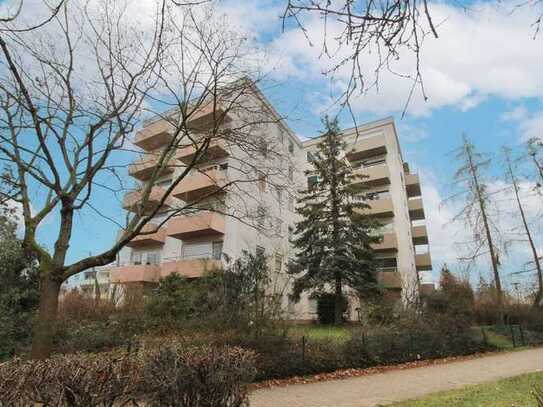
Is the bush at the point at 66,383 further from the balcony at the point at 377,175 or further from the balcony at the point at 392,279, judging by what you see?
the balcony at the point at 377,175

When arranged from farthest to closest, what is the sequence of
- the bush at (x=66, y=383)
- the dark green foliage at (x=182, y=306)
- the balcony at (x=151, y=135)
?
the balcony at (x=151, y=135), the dark green foliage at (x=182, y=306), the bush at (x=66, y=383)

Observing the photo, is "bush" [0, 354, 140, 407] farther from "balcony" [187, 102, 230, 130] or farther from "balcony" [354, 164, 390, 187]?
"balcony" [354, 164, 390, 187]

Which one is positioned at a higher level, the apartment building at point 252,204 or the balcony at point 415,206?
the balcony at point 415,206

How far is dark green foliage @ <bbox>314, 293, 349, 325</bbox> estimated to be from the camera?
2508 centimetres

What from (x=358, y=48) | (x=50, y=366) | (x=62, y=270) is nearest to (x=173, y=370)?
(x=50, y=366)

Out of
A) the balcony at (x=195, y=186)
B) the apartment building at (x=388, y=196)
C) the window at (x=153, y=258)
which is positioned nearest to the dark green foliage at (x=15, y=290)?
the balcony at (x=195, y=186)

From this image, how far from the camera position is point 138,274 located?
2561 cm

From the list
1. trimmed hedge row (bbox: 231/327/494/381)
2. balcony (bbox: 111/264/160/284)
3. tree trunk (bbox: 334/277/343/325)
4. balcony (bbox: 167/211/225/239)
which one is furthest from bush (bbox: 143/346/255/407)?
balcony (bbox: 111/264/160/284)

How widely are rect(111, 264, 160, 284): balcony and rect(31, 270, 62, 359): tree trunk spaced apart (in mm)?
16721

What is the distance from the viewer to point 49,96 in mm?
9703

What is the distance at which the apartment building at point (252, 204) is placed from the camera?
11086 mm

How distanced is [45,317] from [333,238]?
19.6 metres

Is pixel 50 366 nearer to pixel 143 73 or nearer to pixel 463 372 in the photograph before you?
pixel 143 73

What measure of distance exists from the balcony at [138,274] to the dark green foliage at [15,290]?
40.5 ft
